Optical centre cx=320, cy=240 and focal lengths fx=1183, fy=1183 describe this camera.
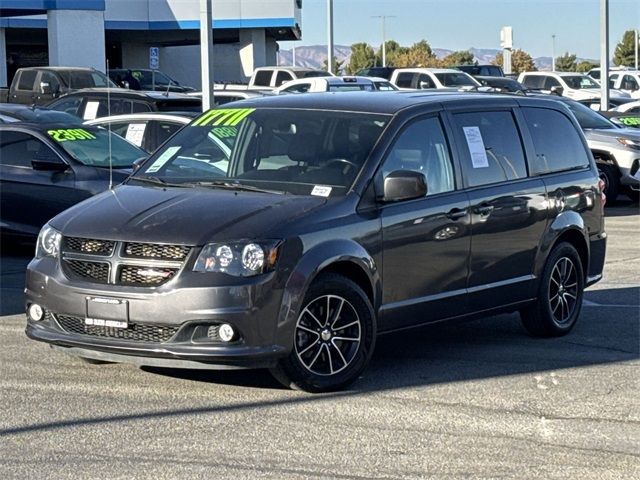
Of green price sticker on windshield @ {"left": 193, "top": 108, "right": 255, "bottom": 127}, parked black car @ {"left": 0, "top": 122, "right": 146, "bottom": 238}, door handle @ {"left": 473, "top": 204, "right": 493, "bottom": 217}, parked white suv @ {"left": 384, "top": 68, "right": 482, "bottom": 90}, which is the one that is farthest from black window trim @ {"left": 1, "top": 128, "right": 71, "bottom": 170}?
parked white suv @ {"left": 384, "top": 68, "right": 482, "bottom": 90}

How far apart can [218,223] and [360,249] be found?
915 mm

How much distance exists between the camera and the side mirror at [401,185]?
24.2 feet

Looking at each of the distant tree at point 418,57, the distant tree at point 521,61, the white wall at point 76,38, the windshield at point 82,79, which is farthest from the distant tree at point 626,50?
the windshield at point 82,79

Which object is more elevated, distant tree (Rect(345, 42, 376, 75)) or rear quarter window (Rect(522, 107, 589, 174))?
distant tree (Rect(345, 42, 376, 75))

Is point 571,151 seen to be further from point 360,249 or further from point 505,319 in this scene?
point 360,249

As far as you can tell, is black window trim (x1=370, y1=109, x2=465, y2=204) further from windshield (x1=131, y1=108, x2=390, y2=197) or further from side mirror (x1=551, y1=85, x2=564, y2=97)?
side mirror (x1=551, y1=85, x2=564, y2=97)

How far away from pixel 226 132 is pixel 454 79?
84.4 ft

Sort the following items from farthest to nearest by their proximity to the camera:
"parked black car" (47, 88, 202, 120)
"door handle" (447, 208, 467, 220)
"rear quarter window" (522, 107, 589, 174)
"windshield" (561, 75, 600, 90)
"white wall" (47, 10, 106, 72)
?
"white wall" (47, 10, 106, 72) → "windshield" (561, 75, 600, 90) → "parked black car" (47, 88, 202, 120) → "rear quarter window" (522, 107, 589, 174) → "door handle" (447, 208, 467, 220)

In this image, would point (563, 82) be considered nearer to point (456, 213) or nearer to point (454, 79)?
point (454, 79)

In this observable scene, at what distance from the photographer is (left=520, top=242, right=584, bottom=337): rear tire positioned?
29.2 feet

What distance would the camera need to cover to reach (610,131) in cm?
1995

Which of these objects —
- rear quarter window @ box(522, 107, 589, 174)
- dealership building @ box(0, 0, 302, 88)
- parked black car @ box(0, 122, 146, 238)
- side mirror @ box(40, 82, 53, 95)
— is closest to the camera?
rear quarter window @ box(522, 107, 589, 174)

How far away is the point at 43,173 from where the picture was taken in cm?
1317

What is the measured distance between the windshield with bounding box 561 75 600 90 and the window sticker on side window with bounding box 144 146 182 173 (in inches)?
1234
